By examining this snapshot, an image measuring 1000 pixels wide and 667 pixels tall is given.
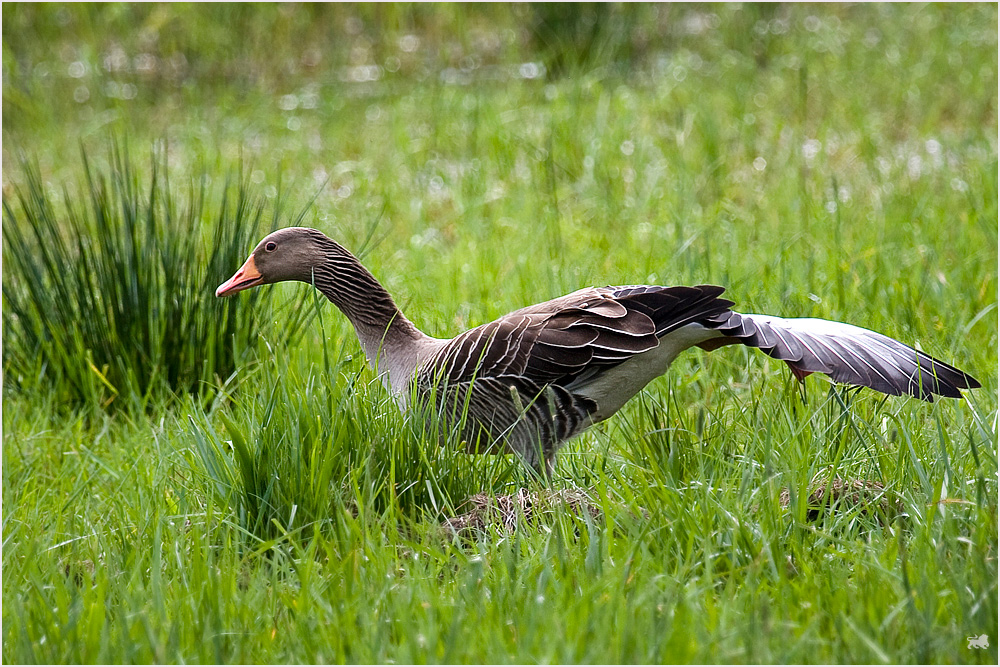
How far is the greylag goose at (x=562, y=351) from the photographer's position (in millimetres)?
3121

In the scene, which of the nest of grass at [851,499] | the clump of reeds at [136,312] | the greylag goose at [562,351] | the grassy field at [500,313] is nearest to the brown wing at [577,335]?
the greylag goose at [562,351]

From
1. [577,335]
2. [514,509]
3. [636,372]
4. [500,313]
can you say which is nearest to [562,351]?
[577,335]

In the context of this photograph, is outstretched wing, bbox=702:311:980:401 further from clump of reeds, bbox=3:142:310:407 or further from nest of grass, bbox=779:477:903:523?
clump of reeds, bbox=3:142:310:407

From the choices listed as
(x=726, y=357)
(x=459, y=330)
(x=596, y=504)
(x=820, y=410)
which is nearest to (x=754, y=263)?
(x=726, y=357)

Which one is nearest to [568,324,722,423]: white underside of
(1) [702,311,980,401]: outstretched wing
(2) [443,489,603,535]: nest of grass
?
(1) [702,311,980,401]: outstretched wing

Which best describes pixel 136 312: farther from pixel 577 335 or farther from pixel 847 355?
pixel 847 355

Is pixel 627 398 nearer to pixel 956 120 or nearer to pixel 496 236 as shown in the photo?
pixel 496 236

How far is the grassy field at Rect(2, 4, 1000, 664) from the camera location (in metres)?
2.43

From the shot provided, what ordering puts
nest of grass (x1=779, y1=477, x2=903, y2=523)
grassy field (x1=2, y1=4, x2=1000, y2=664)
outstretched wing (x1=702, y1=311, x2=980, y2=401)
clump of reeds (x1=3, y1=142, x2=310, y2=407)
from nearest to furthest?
grassy field (x1=2, y1=4, x2=1000, y2=664), nest of grass (x1=779, y1=477, x2=903, y2=523), outstretched wing (x1=702, y1=311, x2=980, y2=401), clump of reeds (x1=3, y1=142, x2=310, y2=407)

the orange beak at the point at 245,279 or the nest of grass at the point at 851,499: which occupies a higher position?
the orange beak at the point at 245,279

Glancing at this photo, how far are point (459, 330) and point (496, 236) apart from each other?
1803 millimetres

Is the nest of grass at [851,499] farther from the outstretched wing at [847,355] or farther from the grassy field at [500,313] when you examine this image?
the outstretched wing at [847,355]

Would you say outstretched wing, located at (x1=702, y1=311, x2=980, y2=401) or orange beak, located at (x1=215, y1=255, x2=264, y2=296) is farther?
orange beak, located at (x1=215, y1=255, x2=264, y2=296)

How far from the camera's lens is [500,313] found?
4773 millimetres
